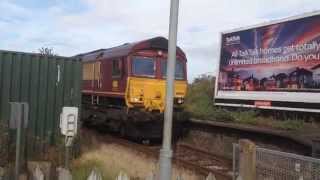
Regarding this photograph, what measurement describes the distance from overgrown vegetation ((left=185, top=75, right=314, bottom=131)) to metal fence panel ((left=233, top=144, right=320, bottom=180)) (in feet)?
26.4

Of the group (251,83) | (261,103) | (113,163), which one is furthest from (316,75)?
(113,163)

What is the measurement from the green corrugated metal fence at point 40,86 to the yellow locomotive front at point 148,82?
16.9 feet

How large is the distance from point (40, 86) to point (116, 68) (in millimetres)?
6624

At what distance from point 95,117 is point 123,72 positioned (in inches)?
118

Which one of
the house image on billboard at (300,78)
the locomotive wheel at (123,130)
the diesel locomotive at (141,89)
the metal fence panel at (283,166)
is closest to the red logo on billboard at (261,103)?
the house image on billboard at (300,78)

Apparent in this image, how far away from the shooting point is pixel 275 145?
16.8m

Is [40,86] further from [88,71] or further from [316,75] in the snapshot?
[88,71]

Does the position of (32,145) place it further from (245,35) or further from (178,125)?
(245,35)

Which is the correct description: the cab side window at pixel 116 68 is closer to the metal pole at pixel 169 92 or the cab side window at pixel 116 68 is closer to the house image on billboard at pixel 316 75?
the house image on billboard at pixel 316 75

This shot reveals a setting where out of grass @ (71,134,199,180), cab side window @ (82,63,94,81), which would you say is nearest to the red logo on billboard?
grass @ (71,134,199,180)

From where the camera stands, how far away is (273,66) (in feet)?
68.8

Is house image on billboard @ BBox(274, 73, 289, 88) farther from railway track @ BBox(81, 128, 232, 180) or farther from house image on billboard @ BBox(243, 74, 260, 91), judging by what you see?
railway track @ BBox(81, 128, 232, 180)

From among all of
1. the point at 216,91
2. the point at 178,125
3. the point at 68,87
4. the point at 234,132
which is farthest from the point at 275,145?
the point at 216,91

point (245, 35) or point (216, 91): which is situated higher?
point (245, 35)
